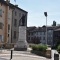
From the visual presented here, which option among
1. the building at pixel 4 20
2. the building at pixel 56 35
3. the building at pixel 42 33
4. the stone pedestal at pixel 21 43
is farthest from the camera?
the building at pixel 42 33

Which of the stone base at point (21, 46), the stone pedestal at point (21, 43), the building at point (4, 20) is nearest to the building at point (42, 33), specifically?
the building at point (4, 20)

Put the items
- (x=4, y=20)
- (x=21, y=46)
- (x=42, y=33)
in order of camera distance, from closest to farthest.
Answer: (x=21, y=46) → (x=4, y=20) → (x=42, y=33)

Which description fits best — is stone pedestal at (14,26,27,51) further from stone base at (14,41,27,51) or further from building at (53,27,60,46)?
building at (53,27,60,46)

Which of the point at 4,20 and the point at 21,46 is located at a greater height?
the point at 4,20

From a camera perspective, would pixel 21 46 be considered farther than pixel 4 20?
No

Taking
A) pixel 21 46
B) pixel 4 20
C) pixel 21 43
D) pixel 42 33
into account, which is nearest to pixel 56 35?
pixel 42 33

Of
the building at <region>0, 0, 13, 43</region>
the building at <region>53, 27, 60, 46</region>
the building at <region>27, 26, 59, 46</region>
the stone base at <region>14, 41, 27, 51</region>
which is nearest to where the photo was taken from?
the stone base at <region>14, 41, 27, 51</region>

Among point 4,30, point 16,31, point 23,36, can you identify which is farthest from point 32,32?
point 23,36

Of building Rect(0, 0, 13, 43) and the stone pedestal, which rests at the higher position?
building Rect(0, 0, 13, 43)

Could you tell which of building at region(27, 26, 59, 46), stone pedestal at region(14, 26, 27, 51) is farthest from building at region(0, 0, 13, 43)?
building at region(27, 26, 59, 46)

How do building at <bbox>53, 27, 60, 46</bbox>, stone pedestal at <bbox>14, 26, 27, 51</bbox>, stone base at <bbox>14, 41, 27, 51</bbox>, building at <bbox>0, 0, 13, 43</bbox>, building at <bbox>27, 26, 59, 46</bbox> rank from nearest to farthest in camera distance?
stone base at <bbox>14, 41, 27, 51</bbox> → stone pedestal at <bbox>14, 26, 27, 51</bbox> → building at <bbox>0, 0, 13, 43</bbox> → building at <bbox>53, 27, 60, 46</bbox> → building at <bbox>27, 26, 59, 46</bbox>

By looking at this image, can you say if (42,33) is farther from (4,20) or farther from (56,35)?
(4,20)

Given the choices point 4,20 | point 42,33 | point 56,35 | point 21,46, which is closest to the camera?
point 21,46

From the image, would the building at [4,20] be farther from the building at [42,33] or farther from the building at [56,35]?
the building at [42,33]
